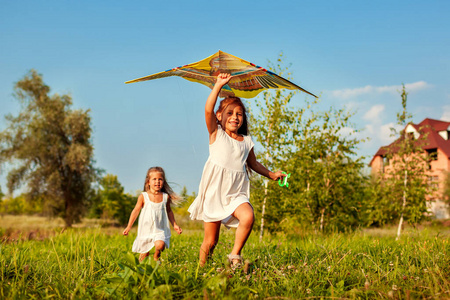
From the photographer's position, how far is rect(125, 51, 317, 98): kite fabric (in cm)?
388

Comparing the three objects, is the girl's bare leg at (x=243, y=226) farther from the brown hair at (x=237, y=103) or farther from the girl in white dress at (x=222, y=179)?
the brown hair at (x=237, y=103)

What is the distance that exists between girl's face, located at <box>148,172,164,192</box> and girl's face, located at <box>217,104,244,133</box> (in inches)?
99.0

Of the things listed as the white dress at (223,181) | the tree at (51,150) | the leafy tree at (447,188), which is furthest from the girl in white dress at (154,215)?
the leafy tree at (447,188)

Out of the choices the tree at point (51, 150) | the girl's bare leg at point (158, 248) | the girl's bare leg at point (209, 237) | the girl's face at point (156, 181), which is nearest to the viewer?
the girl's bare leg at point (209, 237)

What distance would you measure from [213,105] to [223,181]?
0.81m

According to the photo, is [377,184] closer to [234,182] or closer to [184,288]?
[234,182]

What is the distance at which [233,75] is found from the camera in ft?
13.5

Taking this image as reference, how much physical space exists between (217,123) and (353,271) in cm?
205

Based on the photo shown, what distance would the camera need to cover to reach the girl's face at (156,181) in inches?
250

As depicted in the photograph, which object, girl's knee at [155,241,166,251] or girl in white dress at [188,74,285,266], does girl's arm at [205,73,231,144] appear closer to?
girl in white dress at [188,74,285,266]

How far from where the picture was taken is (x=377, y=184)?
13812 mm

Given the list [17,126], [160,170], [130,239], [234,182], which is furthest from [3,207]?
[234,182]

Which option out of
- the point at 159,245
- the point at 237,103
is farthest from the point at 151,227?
the point at 237,103

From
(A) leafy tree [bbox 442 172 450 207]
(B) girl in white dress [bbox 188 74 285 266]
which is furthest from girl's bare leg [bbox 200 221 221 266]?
(A) leafy tree [bbox 442 172 450 207]
